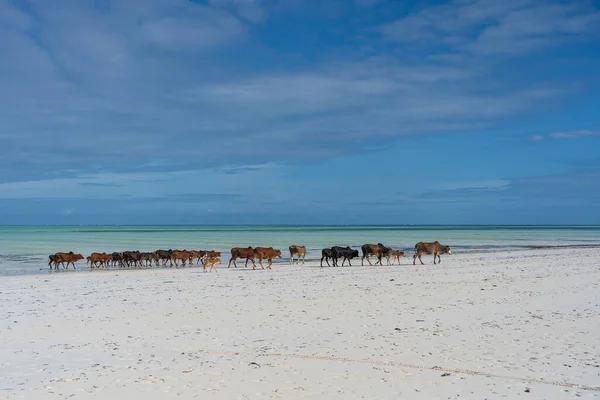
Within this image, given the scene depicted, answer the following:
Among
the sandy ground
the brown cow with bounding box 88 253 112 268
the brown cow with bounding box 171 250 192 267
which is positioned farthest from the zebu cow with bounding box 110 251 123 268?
the sandy ground

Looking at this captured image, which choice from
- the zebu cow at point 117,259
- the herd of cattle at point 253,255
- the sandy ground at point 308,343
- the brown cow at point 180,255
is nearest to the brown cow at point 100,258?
the herd of cattle at point 253,255

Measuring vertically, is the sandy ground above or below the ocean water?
below

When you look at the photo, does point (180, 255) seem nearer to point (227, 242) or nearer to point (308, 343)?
point (308, 343)

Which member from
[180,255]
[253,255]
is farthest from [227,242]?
[253,255]

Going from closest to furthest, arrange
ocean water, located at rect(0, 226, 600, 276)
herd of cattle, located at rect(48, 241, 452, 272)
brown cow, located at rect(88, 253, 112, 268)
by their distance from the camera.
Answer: herd of cattle, located at rect(48, 241, 452, 272) → brown cow, located at rect(88, 253, 112, 268) → ocean water, located at rect(0, 226, 600, 276)

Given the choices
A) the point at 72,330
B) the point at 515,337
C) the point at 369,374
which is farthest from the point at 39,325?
Result: the point at 515,337

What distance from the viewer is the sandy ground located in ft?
22.2

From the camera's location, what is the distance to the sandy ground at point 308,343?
6777mm

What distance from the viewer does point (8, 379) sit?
7.20 meters

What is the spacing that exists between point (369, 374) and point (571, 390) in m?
2.35

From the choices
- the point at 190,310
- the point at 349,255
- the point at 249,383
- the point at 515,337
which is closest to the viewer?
the point at 249,383

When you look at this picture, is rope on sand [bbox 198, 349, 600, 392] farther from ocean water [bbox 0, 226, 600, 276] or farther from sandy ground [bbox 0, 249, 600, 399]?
ocean water [bbox 0, 226, 600, 276]

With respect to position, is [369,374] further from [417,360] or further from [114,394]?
[114,394]

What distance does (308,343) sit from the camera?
9.09 metres
